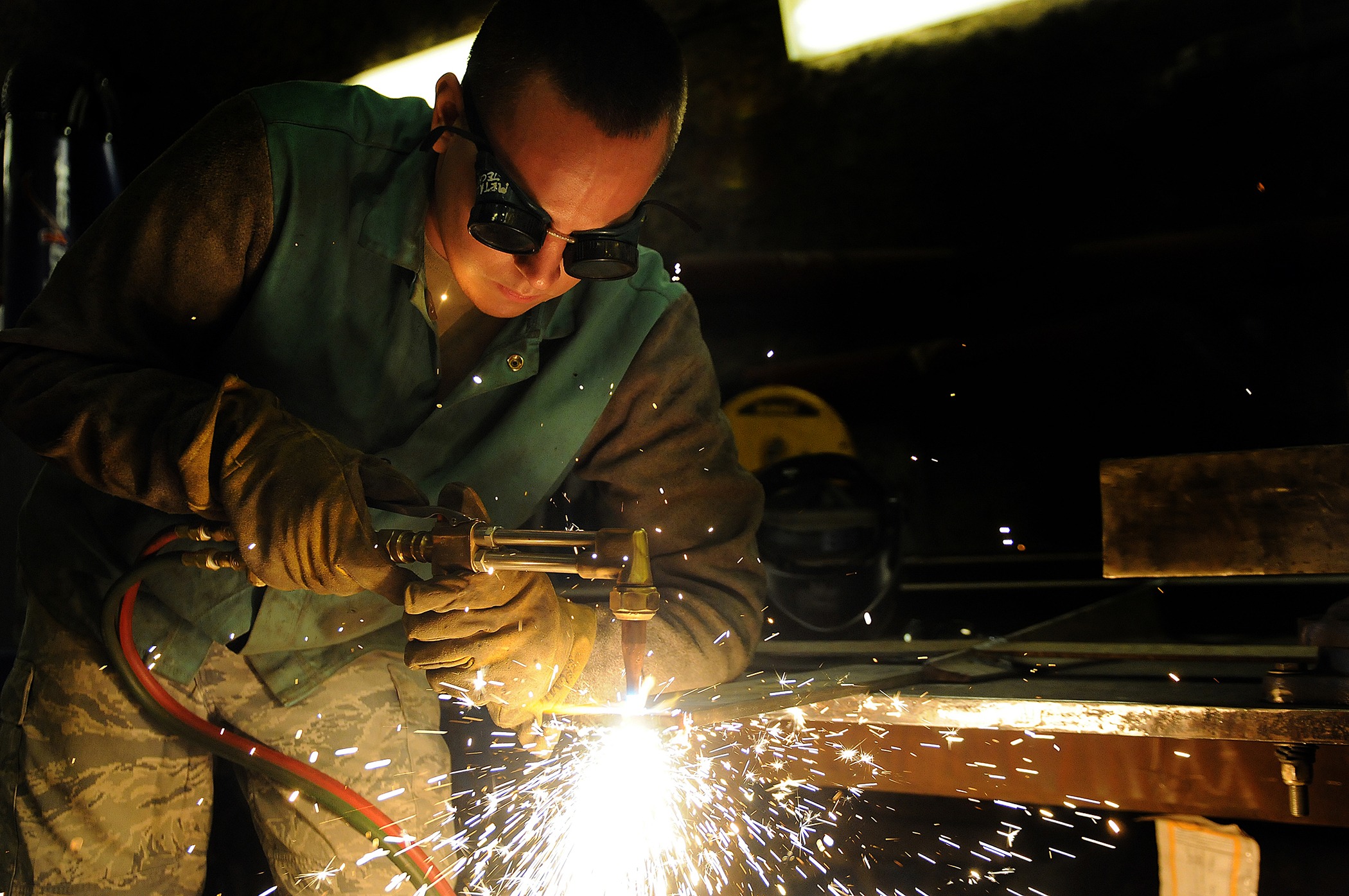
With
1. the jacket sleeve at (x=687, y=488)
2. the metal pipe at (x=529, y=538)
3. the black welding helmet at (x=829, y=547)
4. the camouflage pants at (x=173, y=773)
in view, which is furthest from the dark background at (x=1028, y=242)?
the metal pipe at (x=529, y=538)

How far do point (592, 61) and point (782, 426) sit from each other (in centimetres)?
148

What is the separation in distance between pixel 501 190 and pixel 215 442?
50 cm

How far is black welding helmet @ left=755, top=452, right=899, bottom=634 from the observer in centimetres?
223

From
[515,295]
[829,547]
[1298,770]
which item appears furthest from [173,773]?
[1298,770]

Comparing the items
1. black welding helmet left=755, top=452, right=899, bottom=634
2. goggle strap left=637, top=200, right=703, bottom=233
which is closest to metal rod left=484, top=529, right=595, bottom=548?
goggle strap left=637, top=200, right=703, bottom=233

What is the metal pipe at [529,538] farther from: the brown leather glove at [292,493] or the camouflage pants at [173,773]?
the camouflage pants at [173,773]

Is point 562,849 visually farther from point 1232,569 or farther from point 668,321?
point 1232,569

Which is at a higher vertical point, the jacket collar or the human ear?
the human ear

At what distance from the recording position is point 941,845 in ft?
5.99

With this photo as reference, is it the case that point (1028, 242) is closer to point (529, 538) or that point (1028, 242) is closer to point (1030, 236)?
point (1030, 236)

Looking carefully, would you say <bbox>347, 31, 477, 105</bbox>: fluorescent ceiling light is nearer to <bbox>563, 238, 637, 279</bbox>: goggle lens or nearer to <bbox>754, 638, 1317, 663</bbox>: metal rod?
<bbox>563, 238, 637, 279</bbox>: goggle lens

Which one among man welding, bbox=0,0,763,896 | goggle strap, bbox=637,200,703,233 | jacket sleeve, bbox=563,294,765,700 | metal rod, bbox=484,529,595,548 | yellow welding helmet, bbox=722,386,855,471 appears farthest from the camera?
yellow welding helmet, bbox=722,386,855,471

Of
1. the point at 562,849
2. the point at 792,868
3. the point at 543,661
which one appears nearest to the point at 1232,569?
the point at 543,661

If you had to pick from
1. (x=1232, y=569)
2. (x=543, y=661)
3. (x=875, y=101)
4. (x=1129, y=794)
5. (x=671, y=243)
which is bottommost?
(x=1129, y=794)
